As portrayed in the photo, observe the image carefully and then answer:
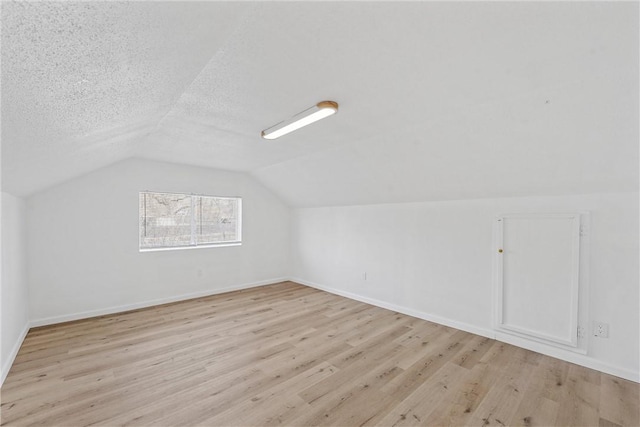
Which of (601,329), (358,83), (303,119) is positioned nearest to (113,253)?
(303,119)

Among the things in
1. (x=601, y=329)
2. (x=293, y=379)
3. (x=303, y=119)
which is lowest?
(x=293, y=379)

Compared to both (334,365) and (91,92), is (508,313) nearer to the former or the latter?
(334,365)

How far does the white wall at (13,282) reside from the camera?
2455 mm

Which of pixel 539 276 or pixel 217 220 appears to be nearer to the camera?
pixel 539 276

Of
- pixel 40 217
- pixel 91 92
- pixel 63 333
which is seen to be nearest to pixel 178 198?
pixel 40 217

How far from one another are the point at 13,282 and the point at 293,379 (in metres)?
2.93

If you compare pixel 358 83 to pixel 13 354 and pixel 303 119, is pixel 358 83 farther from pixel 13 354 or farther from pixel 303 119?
pixel 13 354

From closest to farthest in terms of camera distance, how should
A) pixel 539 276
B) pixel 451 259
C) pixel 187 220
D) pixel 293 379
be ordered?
1. pixel 293 379
2. pixel 539 276
3. pixel 451 259
4. pixel 187 220

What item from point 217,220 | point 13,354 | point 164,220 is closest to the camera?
point 13,354

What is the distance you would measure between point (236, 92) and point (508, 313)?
11.8 ft

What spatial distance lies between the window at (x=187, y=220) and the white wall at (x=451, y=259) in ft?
4.58

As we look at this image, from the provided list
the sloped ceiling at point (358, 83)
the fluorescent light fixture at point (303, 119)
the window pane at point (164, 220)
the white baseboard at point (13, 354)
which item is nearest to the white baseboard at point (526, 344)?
the sloped ceiling at point (358, 83)

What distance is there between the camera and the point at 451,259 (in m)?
3.67

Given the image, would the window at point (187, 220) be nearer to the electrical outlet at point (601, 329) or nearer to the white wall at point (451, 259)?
the white wall at point (451, 259)
